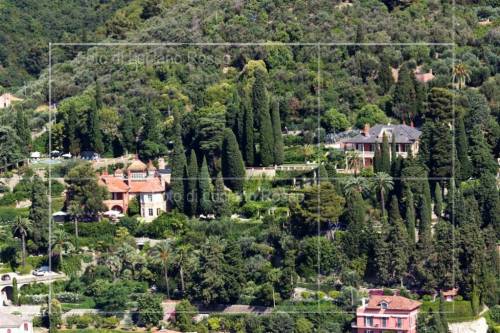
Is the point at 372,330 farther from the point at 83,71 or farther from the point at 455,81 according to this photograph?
the point at 83,71

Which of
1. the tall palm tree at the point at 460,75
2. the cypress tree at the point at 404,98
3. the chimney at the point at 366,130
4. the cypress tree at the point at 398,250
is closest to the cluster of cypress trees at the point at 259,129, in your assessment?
the chimney at the point at 366,130

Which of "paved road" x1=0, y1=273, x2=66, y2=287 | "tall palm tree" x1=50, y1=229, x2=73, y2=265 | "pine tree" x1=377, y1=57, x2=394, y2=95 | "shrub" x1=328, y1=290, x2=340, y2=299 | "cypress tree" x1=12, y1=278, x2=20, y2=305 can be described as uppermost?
"pine tree" x1=377, y1=57, x2=394, y2=95

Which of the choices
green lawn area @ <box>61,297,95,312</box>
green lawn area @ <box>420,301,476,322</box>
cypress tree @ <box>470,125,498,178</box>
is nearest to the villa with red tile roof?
green lawn area @ <box>61,297,95,312</box>

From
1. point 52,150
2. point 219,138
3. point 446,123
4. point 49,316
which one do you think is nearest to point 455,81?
point 446,123

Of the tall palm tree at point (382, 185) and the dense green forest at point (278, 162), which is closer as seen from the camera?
the dense green forest at point (278, 162)

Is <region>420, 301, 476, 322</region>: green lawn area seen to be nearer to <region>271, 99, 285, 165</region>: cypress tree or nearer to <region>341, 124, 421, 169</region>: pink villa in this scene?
<region>341, 124, 421, 169</region>: pink villa

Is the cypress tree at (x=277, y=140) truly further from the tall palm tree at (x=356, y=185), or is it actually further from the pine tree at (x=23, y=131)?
the pine tree at (x=23, y=131)
